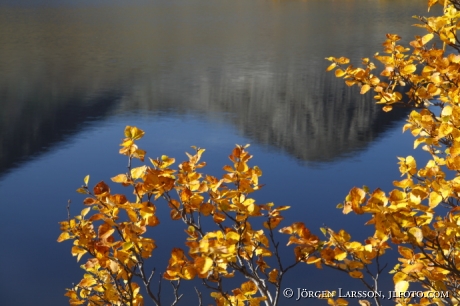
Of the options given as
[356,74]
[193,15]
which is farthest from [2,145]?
[193,15]

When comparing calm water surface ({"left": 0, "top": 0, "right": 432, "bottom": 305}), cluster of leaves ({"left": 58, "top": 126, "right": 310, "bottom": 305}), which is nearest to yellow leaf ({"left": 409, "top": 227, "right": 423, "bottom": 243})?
cluster of leaves ({"left": 58, "top": 126, "right": 310, "bottom": 305})

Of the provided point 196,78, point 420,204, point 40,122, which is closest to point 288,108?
point 196,78

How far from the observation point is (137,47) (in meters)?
14.2

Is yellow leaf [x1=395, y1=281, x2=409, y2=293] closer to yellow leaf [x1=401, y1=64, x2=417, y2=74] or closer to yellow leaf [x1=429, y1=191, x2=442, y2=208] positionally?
yellow leaf [x1=429, y1=191, x2=442, y2=208]

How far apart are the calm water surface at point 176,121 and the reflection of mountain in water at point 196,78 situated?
0.10 feet

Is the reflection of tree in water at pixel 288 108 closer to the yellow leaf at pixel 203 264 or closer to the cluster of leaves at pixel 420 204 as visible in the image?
the cluster of leaves at pixel 420 204

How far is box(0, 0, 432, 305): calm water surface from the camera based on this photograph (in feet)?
15.3

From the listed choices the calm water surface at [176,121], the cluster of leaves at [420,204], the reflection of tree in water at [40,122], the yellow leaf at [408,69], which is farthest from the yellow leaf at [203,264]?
the reflection of tree in water at [40,122]

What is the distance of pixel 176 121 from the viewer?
7.94m

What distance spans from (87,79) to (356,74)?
8886 mm

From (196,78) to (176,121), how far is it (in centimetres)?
251

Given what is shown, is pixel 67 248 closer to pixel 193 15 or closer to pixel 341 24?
pixel 341 24

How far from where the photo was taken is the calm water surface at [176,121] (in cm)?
467

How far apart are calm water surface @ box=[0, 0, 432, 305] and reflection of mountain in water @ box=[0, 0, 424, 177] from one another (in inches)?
1.2
